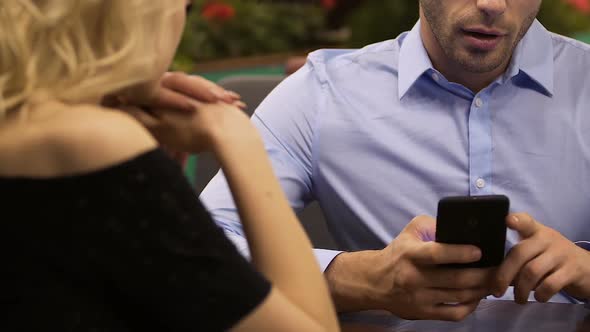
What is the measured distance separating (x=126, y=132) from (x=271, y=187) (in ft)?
0.60

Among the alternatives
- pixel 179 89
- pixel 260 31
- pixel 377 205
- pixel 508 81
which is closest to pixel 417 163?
pixel 377 205

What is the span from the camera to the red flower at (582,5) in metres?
5.41

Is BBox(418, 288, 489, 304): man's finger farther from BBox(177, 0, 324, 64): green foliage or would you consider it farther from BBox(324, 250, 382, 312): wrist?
BBox(177, 0, 324, 64): green foliage

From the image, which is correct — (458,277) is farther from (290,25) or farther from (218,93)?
(290,25)

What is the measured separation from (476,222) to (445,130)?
0.54 m

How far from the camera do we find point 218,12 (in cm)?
532

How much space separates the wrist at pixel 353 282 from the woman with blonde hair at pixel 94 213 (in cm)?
44

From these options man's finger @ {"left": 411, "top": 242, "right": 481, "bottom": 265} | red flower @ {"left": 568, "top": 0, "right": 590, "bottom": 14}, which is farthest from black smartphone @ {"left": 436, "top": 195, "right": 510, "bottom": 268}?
red flower @ {"left": 568, "top": 0, "right": 590, "bottom": 14}

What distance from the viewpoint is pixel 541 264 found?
1309 mm

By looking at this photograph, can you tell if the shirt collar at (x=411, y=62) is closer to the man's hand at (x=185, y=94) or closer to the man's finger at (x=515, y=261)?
the man's finger at (x=515, y=261)

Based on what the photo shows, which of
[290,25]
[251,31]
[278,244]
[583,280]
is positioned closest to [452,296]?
[583,280]

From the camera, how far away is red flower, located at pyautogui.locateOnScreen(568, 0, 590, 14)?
5.41m

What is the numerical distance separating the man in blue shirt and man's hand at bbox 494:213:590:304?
28 cm

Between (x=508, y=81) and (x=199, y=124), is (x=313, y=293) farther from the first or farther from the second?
(x=508, y=81)
